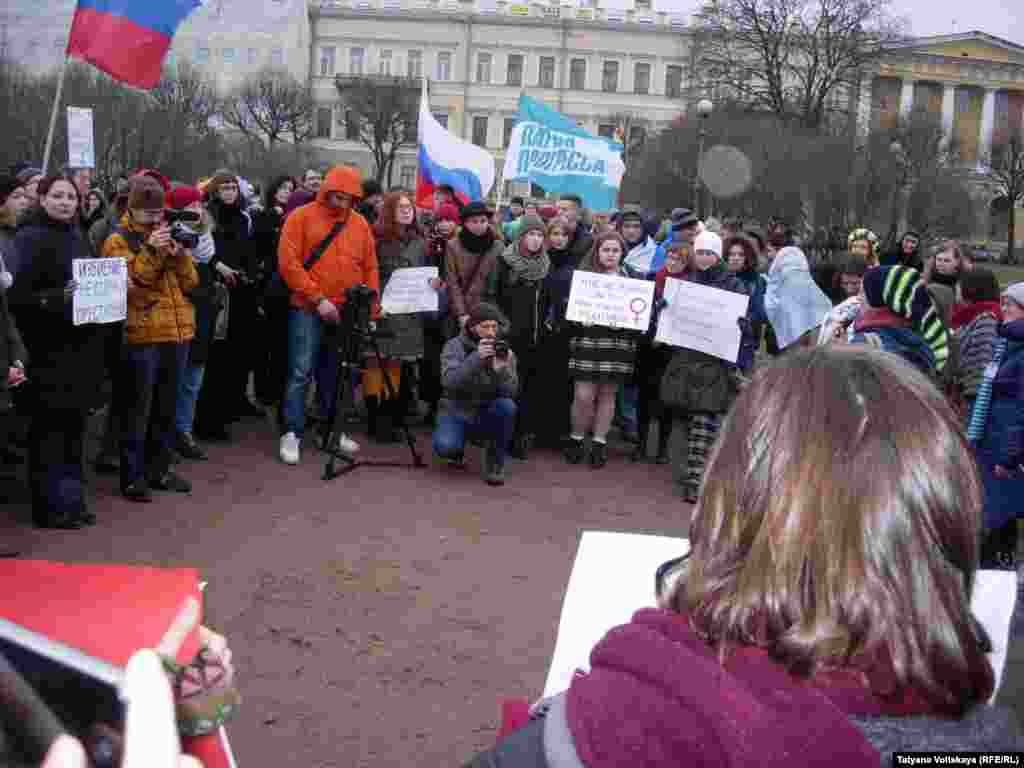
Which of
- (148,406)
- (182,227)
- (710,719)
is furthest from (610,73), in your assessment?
(710,719)

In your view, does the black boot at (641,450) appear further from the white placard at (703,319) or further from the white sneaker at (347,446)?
the white sneaker at (347,446)

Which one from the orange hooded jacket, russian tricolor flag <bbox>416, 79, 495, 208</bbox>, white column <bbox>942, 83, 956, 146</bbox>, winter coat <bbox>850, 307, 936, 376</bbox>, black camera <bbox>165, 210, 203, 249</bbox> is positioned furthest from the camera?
white column <bbox>942, 83, 956, 146</bbox>

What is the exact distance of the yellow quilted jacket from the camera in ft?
21.0

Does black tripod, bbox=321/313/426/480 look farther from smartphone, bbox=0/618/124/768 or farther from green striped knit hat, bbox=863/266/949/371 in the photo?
smartphone, bbox=0/618/124/768

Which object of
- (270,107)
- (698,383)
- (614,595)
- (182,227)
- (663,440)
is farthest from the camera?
(270,107)

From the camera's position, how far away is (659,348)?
898 cm

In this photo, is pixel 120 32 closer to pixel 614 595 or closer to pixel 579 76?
pixel 614 595

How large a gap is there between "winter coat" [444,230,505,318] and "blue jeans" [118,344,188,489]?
2.51m

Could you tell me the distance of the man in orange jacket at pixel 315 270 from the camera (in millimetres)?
7793

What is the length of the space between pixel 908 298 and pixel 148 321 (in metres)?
3.86

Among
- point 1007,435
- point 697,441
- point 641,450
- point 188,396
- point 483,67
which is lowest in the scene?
point 641,450

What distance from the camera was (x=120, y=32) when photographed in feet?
26.2

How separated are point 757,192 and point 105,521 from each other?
102 ft

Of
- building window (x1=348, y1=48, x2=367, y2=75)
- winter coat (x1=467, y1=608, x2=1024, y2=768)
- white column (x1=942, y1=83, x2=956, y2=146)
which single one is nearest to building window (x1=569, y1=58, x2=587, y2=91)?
building window (x1=348, y1=48, x2=367, y2=75)
